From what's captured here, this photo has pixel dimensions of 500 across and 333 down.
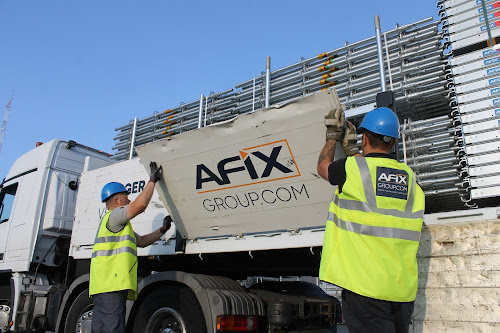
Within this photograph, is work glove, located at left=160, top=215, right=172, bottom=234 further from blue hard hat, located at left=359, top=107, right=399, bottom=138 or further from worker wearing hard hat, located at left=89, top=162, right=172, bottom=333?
blue hard hat, located at left=359, top=107, right=399, bottom=138

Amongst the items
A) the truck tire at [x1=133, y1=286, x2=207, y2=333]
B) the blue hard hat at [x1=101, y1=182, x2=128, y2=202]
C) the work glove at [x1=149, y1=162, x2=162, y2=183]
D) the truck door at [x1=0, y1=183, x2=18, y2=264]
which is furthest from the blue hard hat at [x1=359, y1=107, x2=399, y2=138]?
the truck door at [x1=0, y1=183, x2=18, y2=264]

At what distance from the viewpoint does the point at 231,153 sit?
4.13 m

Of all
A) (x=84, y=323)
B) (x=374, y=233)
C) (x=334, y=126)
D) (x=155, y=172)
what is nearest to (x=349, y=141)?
(x=334, y=126)

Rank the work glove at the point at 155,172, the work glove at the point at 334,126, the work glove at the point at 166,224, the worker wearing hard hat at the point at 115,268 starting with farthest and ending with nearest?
the work glove at the point at 166,224, the work glove at the point at 155,172, the worker wearing hard hat at the point at 115,268, the work glove at the point at 334,126

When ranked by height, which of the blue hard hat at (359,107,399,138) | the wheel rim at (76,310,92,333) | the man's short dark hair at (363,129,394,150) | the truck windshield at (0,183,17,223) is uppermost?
the truck windshield at (0,183,17,223)

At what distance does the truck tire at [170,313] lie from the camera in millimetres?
4180

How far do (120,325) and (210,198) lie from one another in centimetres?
147

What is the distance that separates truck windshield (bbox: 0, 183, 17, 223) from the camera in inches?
296

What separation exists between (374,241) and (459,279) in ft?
2.87

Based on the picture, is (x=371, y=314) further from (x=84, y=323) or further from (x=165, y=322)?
(x=84, y=323)

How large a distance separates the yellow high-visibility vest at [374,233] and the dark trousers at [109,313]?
233 centimetres

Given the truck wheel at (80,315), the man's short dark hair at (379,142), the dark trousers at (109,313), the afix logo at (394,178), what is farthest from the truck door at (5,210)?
the afix logo at (394,178)

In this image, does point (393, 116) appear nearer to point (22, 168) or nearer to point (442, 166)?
point (442, 166)

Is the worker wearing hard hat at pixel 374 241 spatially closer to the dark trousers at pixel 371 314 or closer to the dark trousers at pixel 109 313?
the dark trousers at pixel 371 314
